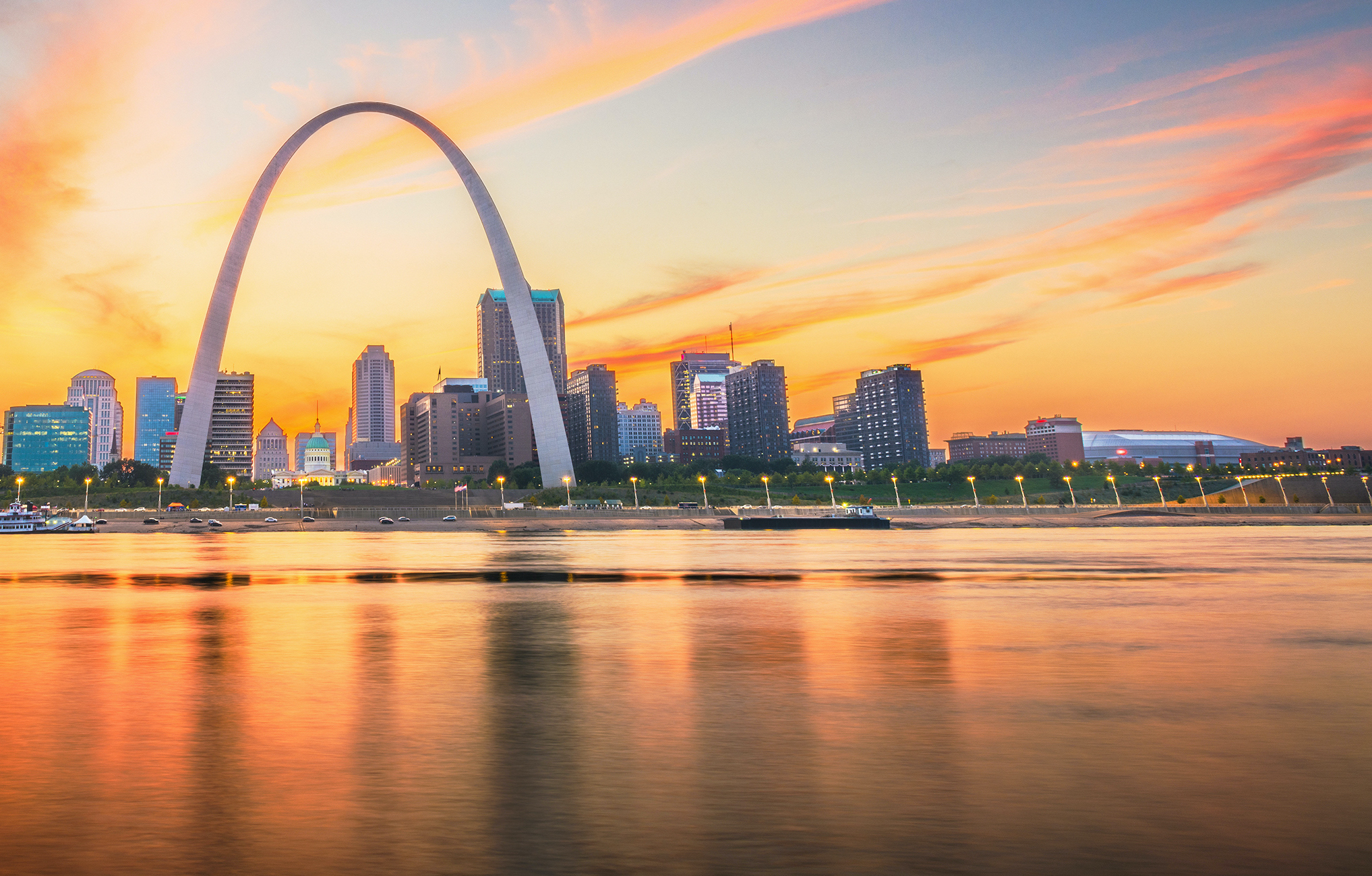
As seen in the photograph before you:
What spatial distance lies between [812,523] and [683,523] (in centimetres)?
1290

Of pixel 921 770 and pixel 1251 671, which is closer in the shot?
pixel 921 770

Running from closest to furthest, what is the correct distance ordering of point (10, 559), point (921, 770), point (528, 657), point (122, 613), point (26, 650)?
point (921, 770)
point (528, 657)
point (26, 650)
point (122, 613)
point (10, 559)

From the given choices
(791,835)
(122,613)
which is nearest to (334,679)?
(791,835)

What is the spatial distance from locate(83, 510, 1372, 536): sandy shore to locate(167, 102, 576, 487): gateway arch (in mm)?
12763

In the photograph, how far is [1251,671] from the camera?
8.18 m

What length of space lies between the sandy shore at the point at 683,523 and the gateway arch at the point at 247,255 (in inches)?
502

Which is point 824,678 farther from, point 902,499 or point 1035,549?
point 902,499

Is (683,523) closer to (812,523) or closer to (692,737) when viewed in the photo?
(812,523)

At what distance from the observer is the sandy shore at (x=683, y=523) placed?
65688 mm

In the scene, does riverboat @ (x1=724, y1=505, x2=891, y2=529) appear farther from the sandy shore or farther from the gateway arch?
the gateway arch

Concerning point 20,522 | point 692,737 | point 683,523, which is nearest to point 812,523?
point 683,523

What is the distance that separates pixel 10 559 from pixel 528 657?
1292 inches

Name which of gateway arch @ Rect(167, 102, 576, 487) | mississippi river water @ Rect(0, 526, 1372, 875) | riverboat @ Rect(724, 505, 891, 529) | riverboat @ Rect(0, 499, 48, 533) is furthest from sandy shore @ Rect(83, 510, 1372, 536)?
mississippi river water @ Rect(0, 526, 1372, 875)

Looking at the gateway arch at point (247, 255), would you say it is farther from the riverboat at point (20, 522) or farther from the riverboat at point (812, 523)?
the riverboat at point (812, 523)
